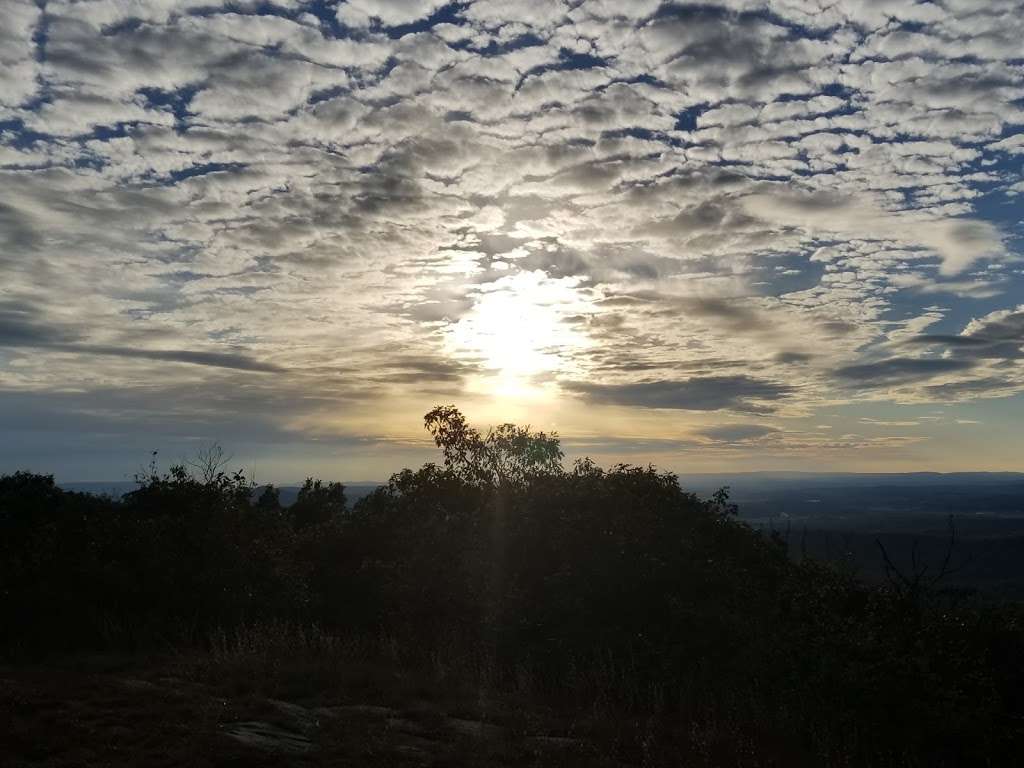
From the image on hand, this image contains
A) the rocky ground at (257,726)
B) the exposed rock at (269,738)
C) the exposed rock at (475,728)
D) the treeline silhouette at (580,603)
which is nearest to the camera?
the rocky ground at (257,726)

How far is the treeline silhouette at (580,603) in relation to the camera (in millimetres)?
11320

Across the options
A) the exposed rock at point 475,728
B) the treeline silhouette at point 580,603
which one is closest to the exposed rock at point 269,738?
the exposed rock at point 475,728

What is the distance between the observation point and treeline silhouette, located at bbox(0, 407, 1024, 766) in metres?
11.3

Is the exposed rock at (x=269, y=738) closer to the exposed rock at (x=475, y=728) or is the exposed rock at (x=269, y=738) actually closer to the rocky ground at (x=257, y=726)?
the rocky ground at (x=257, y=726)

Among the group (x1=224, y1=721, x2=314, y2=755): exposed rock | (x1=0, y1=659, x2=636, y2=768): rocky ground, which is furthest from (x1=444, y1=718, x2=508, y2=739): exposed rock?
(x1=224, y1=721, x2=314, y2=755): exposed rock

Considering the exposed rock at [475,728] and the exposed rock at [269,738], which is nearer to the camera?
the exposed rock at [269,738]

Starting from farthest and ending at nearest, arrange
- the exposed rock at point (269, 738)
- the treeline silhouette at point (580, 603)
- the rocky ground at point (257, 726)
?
the treeline silhouette at point (580, 603) → the exposed rock at point (269, 738) → the rocky ground at point (257, 726)

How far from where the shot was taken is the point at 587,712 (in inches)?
415

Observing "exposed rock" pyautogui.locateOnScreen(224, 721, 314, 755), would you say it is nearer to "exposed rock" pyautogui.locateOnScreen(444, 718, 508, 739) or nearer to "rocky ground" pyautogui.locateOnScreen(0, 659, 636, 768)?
"rocky ground" pyautogui.locateOnScreen(0, 659, 636, 768)

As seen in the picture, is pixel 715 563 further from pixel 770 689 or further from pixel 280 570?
pixel 280 570

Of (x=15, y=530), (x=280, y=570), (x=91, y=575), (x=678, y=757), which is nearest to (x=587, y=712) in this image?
(x=678, y=757)

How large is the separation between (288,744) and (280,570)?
9.97 metres

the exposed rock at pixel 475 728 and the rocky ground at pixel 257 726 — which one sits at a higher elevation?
the rocky ground at pixel 257 726

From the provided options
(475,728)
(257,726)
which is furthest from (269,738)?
(475,728)
